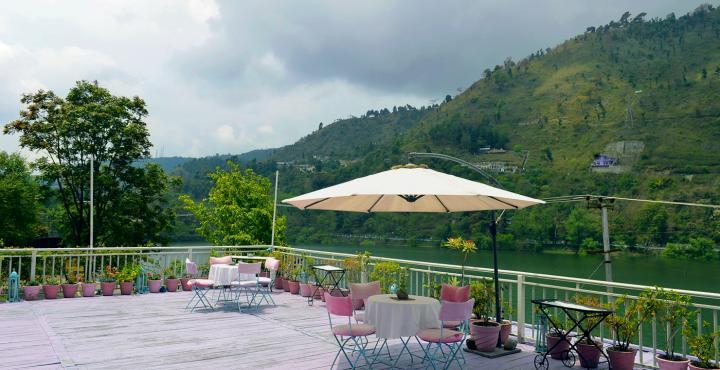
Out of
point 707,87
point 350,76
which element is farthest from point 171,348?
point 707,87

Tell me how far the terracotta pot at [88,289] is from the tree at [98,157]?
1546 centimetres

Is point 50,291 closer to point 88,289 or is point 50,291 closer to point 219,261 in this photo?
point 88,289

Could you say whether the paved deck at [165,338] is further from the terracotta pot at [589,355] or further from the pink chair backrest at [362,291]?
the pink chair backrest at [362,291]

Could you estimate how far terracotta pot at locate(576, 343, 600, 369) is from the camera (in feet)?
17.0

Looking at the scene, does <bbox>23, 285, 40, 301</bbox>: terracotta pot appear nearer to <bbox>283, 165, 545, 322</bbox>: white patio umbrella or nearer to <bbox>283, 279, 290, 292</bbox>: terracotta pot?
<bbox>283, 279, 290, 292</bbox>: terracotta pot

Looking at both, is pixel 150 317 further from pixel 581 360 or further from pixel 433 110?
pixel 433 110

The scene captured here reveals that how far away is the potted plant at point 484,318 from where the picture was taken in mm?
5702

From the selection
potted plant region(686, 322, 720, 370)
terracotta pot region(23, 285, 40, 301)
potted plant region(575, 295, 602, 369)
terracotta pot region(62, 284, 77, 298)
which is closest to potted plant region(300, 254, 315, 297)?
terracotta pot region(62, 284, 77, 298)

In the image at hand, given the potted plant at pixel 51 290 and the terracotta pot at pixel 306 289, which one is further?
the terracotta pot at pixel 306 289

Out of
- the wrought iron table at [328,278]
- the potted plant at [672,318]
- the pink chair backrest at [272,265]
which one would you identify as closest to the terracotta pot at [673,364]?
the potted plant at [672,318]

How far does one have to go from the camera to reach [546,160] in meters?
69.4

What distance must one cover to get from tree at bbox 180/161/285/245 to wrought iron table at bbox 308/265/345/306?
10.2m

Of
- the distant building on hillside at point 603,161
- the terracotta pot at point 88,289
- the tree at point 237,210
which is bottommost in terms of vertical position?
the terracotta pot at point 88,289

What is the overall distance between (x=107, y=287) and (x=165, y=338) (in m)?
3.93
